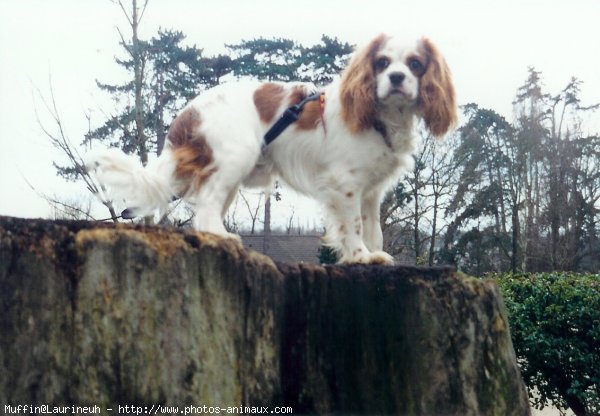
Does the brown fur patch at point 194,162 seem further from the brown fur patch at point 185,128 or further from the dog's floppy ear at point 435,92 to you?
the dog's floppy ear at point 435,92

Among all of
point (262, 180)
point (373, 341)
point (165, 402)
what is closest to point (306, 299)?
point (373, 341)

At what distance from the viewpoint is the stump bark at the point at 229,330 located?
8.24ft

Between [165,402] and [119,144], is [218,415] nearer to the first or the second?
[165,402]

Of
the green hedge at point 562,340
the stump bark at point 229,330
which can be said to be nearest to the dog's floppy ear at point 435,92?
the stump bark at point 229,330

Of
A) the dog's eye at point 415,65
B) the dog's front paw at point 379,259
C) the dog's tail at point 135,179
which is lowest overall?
the dog's front paw at point 379,259

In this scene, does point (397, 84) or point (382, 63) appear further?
point (382, 63)

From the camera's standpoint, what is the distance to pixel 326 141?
14.9 feet

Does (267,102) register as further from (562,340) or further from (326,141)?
(562,340)

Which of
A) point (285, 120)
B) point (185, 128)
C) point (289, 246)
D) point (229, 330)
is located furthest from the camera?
point (289, 246)

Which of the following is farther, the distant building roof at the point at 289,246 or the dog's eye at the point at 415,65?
the distant building roof at the point at 289,246

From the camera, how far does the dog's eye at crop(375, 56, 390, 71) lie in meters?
4.40

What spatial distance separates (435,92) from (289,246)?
25895 millimetres

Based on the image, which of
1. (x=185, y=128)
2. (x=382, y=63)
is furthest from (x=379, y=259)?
(x=185, y=128)

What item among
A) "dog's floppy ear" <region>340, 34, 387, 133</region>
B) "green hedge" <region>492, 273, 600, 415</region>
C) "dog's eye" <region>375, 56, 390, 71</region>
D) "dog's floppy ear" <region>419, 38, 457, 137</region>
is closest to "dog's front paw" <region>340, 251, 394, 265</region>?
"dog's floppy ear" <region>340, 34, 387, 133</region>
